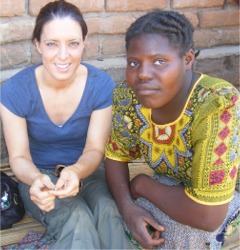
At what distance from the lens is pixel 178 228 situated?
1948 millimetres

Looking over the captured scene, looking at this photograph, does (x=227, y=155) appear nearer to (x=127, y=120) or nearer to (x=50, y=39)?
(x=127, y=120)

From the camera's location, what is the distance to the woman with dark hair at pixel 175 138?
1773mm

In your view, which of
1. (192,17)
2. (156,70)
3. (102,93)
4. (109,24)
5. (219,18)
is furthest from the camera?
(219,18)

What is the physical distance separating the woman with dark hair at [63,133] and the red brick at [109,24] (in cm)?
58

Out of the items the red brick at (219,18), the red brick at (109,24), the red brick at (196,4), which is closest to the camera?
the red brick at (109,24)

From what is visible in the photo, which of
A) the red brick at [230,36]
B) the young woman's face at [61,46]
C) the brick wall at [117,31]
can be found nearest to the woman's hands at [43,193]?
the young woman's face at [61,46]

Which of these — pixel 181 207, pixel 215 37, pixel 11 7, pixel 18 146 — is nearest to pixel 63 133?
pixel 18 146

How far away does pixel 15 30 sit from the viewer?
8.89 feet

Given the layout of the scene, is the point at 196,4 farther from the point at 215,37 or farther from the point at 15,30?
the point at 15,30

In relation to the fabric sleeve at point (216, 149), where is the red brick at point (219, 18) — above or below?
above

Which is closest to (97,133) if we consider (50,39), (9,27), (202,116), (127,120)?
(127,120)

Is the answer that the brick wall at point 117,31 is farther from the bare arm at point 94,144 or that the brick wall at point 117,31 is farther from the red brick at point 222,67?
the bare arm at point 94,144

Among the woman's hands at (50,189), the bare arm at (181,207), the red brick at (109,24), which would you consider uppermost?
the red brick at (109,24)

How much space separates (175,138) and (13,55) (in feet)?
3.99
